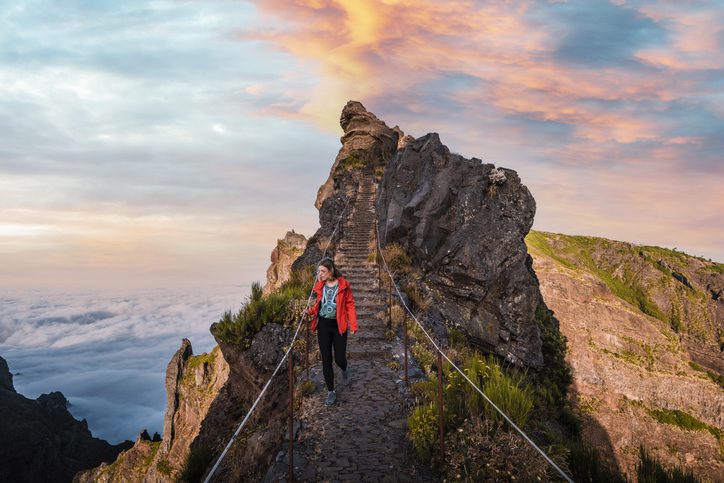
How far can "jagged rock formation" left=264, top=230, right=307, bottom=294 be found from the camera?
3566 cm

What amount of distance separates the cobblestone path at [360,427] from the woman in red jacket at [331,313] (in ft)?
1.89

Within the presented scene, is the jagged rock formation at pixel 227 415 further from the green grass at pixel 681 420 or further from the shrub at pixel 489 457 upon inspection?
the green grass at pixel 681 420

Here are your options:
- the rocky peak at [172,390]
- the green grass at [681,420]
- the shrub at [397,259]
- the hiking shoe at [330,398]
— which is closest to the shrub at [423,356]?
the hiking shoe at [330,398]

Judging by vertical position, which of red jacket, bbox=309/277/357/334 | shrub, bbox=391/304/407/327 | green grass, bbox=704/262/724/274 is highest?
green grass, bbox=704/262/724/274

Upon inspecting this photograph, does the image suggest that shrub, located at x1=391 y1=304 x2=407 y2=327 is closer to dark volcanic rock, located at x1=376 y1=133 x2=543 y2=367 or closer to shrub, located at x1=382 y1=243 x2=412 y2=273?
dark volcanic rock, located at x1=376 y1=133 x2=543 y2=367

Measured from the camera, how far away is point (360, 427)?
6.32m

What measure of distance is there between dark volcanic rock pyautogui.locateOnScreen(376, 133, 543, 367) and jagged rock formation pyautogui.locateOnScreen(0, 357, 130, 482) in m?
122

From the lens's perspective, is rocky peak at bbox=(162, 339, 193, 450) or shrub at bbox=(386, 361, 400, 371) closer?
shrub at bbox=(386, 361, 400, 371)

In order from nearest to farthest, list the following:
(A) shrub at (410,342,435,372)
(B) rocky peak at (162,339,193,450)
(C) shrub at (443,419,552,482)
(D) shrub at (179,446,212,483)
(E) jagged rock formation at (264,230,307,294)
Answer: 1. (C) shrub at (443,419,552,482)
2. (D) shrub at (179,446,212,483)
3. (A) shrub at (410,342,435,372)
4. (B) rocky peak at (162,339,193,450)
5. (E) jagged rock formation at (264,230,307,294)

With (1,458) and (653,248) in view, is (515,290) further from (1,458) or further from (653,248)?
(1,458)

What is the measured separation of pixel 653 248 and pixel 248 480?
215 feet

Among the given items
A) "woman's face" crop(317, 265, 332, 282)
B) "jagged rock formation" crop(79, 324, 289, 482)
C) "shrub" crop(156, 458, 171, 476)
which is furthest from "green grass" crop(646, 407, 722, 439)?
"shrub" crop(156, 458, 171, 476)

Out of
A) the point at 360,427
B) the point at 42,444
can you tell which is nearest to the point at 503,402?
the point at 360,427

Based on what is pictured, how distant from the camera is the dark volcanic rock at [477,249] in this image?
1576 cm
